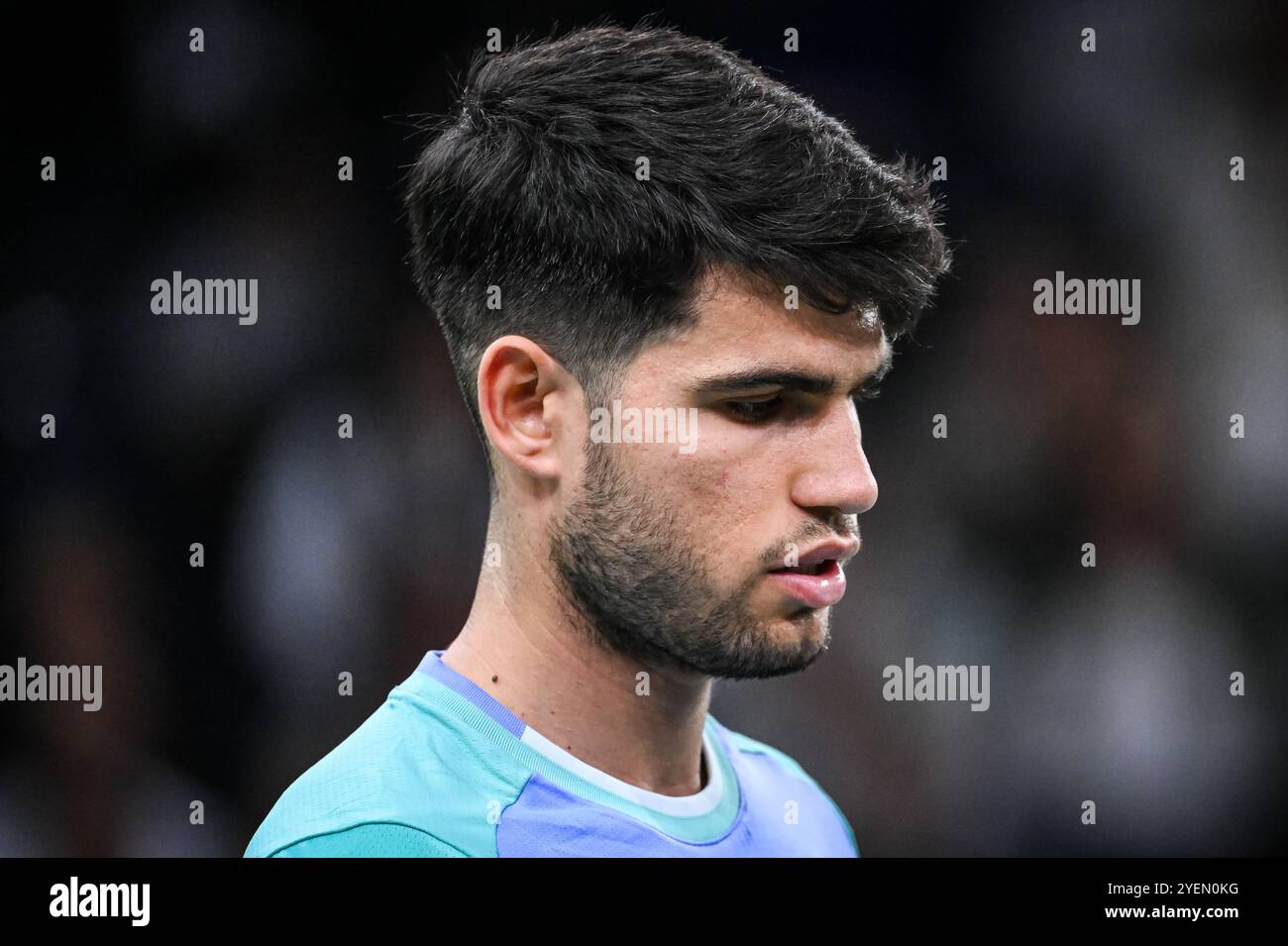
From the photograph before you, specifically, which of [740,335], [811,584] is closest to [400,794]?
[811,584]

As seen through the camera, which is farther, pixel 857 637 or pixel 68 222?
pixel 857 637

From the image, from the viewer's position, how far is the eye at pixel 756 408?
5.01ft

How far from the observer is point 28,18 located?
1.87 meters

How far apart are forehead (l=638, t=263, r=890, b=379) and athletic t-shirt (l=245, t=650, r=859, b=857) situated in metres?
0.53

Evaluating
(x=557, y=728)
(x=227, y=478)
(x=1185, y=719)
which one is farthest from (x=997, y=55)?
(x=227, y=478)

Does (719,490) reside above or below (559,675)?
above

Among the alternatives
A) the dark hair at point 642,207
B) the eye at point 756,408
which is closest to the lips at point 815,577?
the eye at point 756,408

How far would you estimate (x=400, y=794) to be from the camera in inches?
57.2

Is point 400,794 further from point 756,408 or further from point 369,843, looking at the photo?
point 756,408

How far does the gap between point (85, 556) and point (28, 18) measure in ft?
2.89

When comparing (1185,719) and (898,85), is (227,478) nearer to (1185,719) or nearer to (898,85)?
(898,85)

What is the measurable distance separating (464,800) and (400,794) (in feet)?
0.28

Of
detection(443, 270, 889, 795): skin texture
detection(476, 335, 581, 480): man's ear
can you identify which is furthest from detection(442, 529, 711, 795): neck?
detection(476, 335, 581, 480): man's ear

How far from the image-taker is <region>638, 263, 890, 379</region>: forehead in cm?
150
